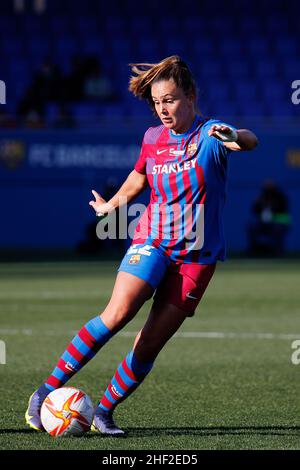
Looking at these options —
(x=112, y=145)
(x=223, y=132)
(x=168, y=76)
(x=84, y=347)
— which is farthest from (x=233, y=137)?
(x=112, y=145)

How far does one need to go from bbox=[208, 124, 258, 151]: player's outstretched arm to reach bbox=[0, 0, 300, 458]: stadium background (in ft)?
16.2

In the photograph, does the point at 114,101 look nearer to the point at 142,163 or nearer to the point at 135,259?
the point at 142,163

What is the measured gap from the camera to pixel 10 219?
2589cm

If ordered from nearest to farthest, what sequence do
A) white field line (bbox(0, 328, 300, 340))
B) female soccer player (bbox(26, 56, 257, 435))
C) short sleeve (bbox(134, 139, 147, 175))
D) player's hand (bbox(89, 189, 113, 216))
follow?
female soccer player (bbox(26, 56, 257, 435)) < short sleeve (bbox(134, 139, 147, 175)) < player's hand (bbox(89, 189, 113, 216)) < white field line (bbox(0, 328, 300, 340))

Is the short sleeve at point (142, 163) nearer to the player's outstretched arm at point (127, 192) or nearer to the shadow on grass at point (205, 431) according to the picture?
the player's outstretched arm at point (127, 192)

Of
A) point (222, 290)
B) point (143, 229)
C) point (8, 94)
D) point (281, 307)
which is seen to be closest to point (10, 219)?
point (8, 94)

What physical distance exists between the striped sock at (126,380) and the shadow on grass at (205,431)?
0.19 meters

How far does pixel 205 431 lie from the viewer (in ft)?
19.5

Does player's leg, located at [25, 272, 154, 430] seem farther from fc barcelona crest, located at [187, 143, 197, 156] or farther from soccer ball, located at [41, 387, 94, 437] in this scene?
fc barcelona crest, located at [187, 143, 197, 156]

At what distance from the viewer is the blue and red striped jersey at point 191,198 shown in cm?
585

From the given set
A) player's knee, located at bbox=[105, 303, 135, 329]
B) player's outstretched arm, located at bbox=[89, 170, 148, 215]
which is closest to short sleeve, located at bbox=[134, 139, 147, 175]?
player's outstretched arm, located at bbox=[89, 170, 148, 215]

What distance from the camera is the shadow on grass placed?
5.82 metres

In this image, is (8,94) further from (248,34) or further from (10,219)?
(248,34)

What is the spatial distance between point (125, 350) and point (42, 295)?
549 cm
